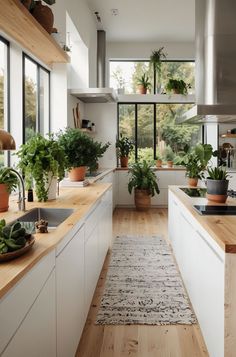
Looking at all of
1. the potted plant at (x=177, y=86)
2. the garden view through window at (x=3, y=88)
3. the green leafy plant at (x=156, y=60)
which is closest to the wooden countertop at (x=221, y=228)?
the garden view through window at (x=3, y=88)

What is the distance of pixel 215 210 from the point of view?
8.10 ft

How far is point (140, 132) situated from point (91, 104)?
127cm

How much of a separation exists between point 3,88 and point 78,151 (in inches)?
36.4

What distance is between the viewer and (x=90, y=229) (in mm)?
2578

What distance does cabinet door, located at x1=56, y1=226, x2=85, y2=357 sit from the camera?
162 centimetres

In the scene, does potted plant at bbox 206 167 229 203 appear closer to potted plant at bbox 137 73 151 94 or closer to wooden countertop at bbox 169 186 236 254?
wooden countertop at bbox 169 186 236 254

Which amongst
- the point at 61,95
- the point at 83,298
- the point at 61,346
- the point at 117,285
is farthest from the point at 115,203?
the point at 61,346

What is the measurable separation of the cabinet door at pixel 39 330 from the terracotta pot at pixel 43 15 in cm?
194

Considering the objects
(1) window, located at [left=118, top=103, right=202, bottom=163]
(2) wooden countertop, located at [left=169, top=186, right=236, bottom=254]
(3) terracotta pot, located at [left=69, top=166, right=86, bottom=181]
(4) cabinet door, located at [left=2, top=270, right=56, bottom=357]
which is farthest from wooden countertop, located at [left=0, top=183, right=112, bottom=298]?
(1) window, located at [left=118, top=103, right=202, bottom=163]

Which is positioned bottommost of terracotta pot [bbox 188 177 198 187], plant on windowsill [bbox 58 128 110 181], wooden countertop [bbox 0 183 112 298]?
wooden countertop [bbox 0 183 112 298]

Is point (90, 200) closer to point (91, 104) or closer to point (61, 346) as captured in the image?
point (61, 346)

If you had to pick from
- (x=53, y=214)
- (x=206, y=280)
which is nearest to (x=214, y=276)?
(x=206, y=280)

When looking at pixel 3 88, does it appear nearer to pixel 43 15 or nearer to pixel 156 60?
pixel 43 15

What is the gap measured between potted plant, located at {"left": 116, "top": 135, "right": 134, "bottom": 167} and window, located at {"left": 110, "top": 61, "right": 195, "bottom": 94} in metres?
1.10
